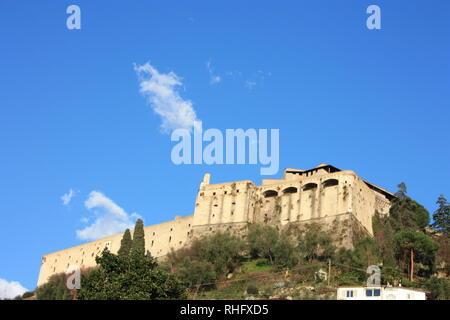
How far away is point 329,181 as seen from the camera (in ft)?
224

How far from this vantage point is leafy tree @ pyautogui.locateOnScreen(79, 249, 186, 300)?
4234 cm

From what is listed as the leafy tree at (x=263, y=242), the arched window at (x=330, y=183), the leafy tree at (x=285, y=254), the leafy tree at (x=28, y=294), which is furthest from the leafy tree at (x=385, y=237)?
the leafy tree at (x=28, y=294)

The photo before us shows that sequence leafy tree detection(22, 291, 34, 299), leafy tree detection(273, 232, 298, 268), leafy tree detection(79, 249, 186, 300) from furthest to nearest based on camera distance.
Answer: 1. leafy tree detection(22, 291, 34, 299)
2. leafy tree detection(273, 232, 298, 268)
3. leafy tree detection(79, 249, 186, 300)

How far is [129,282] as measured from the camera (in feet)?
142

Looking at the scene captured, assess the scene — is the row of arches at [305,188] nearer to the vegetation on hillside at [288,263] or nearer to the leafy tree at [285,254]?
the vegetation on hillside at [288,263]

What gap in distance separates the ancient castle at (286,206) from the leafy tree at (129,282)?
80.9 ft

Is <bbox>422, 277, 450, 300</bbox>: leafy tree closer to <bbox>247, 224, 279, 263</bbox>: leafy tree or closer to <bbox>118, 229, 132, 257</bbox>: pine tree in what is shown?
<bbox>247, 224, 279, 263</bbox>: leafy tree

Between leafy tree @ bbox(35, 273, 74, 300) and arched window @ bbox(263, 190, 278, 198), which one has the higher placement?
arched window @ bbox(263, 190, 278, 198)

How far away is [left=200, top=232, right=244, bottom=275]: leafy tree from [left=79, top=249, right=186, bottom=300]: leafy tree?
53.6 ft

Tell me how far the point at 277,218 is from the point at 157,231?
17.4 meters

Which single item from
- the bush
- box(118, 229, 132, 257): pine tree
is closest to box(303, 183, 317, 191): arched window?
the bush
